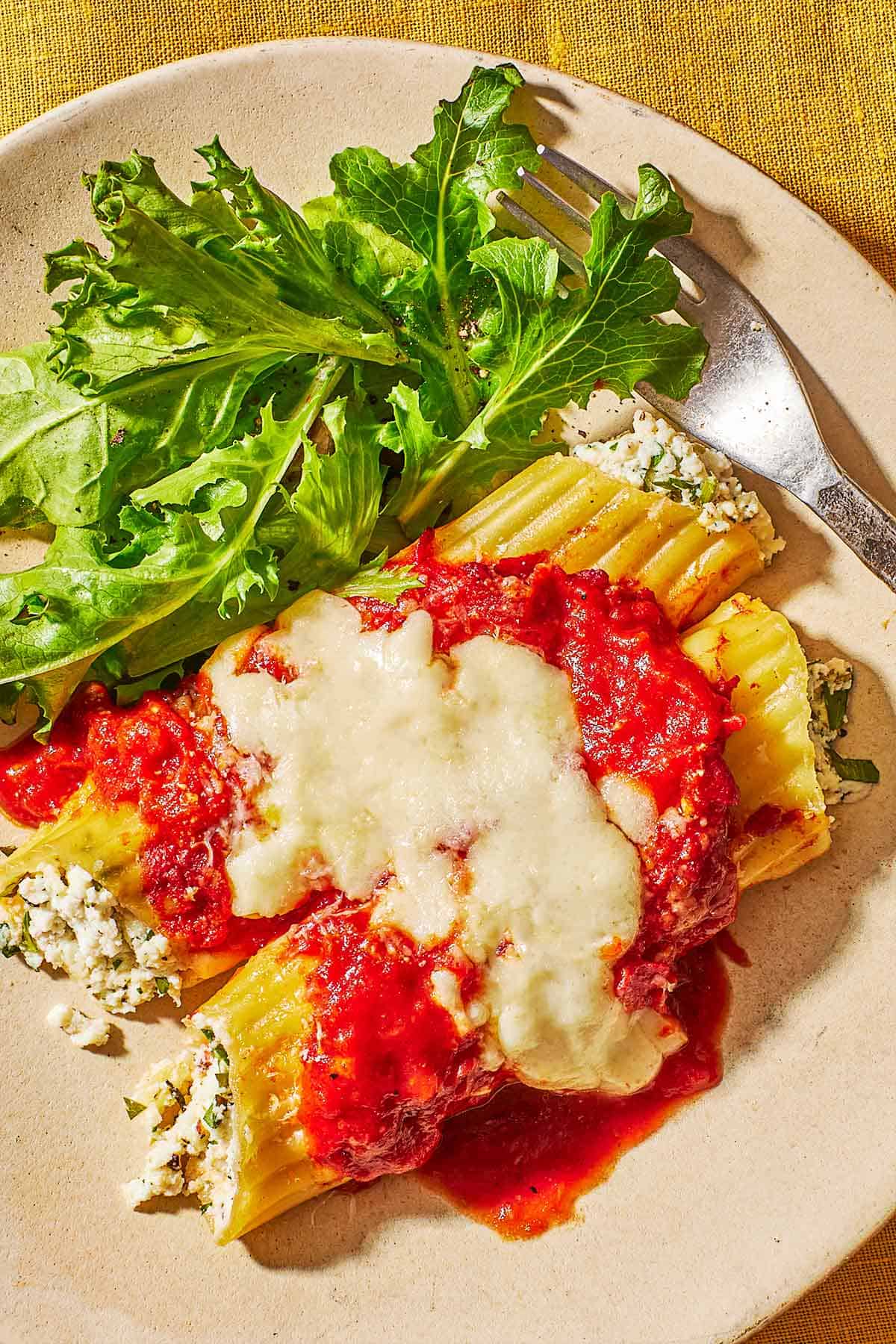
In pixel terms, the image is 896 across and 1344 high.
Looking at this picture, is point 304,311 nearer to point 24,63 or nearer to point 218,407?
point 218,407

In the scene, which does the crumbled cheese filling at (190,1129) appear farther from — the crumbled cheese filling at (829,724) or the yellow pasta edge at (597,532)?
the crumbled cheese filling at (829,724)

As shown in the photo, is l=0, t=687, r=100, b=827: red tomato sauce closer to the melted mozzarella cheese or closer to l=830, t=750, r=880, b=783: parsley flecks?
the melted mozzarella cheese

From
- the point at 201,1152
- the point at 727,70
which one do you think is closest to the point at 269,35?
Result: the point at 727,70

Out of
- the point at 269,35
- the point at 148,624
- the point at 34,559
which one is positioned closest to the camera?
the point at 148,624

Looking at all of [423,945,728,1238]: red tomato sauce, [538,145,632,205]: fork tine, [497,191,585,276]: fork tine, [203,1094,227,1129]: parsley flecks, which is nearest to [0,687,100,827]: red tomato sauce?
[203,1094,227,1129]: parsley flecks

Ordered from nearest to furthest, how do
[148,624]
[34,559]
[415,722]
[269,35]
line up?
[415,722] < [148,624] < [34,559] < [269,35]

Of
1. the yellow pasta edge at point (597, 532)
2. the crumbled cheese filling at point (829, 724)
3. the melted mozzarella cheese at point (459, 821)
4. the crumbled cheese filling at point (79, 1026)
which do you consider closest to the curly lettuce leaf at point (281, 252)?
the yellow pasta edge at point (597, 532)
